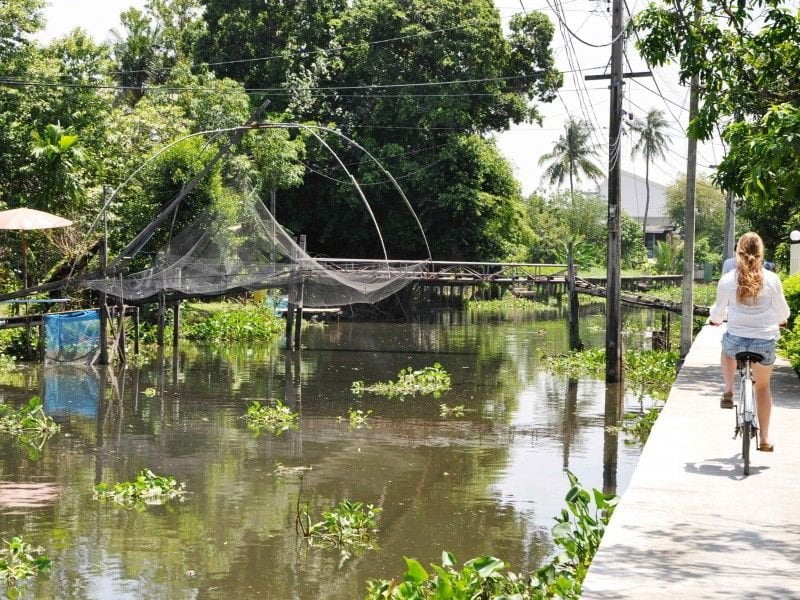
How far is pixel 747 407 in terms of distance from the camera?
8156mm

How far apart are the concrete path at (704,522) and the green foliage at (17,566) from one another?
4299mm

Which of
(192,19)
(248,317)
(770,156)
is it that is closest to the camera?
(770,156)

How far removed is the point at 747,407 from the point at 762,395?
0.37 metres

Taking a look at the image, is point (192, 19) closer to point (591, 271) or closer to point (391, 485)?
point (591, 271)

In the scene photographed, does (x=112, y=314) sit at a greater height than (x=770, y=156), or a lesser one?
lesser

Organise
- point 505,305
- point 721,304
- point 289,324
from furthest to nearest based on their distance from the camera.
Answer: point 505,305 < point 289,324 < point 721,304

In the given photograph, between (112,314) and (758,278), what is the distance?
20296mm

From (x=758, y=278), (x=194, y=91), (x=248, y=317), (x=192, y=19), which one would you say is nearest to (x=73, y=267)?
(x=248, y=317)

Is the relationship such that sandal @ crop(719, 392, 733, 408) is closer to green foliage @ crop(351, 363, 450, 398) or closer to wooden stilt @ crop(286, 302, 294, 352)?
green foliage @ crop(351, 363, 450, 398)

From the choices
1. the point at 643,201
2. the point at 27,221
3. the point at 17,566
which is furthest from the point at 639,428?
the point at 643,201

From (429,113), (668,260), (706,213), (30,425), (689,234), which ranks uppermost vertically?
(429,113)

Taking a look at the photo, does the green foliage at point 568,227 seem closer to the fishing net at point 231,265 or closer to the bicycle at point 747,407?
the fishing net at point 231,265

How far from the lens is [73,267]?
2502cm

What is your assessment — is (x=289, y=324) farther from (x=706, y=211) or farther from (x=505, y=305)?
(x=706, y=211)
